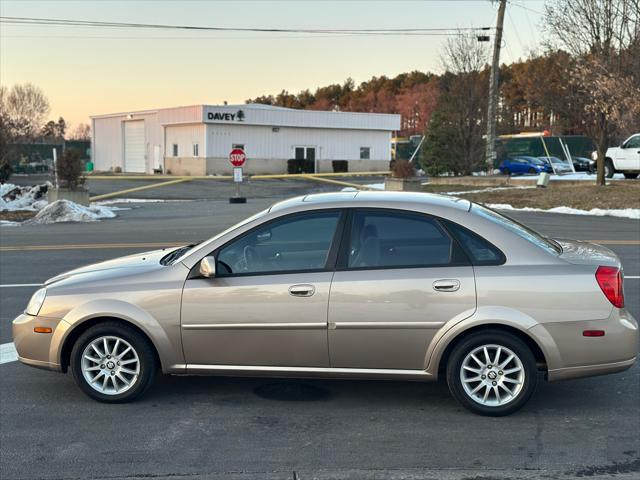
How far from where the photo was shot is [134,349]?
534cm

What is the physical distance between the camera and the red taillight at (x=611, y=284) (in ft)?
16.6

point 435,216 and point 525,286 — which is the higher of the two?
point 435,216

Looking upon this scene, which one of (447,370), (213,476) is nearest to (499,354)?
(447,370)

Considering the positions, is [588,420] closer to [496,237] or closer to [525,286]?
[525,286]

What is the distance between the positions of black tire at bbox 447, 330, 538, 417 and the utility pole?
30.1 m

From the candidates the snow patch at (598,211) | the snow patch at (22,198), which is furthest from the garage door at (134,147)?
the snow patch at (598,211)

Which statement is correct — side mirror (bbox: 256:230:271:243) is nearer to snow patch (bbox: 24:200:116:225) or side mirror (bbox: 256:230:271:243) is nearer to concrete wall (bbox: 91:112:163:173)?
snow patch (bbox: 24:200:116:225)

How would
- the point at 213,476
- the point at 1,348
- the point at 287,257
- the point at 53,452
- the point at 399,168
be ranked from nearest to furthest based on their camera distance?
1. the point at 213,476
2. the point at 53,452
3. the point at 287,257
4. the point at 1,348
5. the point at 399,168

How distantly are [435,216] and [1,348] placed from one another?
4.39 metres

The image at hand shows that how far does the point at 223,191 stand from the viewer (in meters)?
37.2

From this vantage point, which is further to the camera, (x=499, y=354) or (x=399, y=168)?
(x=399, y=168)

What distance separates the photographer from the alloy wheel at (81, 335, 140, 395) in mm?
5379

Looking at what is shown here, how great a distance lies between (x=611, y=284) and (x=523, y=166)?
137 feet

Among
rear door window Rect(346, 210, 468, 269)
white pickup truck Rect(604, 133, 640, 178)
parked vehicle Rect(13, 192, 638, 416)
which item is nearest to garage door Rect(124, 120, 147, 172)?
white pickup truck Rect(604, 133, 640, 178)
